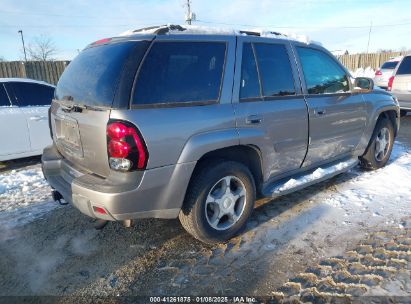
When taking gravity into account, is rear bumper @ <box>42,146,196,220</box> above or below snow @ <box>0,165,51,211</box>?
above

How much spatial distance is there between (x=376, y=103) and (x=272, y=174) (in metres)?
2.33

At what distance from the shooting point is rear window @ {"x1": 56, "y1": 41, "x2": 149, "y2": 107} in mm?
2744

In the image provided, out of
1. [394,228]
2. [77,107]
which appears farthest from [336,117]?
[77,107]

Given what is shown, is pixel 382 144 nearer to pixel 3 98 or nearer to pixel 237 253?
pixel 237 253

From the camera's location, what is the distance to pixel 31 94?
619cm

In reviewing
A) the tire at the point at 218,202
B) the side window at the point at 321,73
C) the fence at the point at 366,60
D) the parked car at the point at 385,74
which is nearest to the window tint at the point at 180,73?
the tire at the point at 218,202

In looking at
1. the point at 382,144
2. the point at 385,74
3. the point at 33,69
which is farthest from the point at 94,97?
the point at 385,74

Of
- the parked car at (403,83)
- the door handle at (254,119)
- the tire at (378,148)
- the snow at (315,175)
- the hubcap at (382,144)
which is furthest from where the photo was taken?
the parked car at (403,83)

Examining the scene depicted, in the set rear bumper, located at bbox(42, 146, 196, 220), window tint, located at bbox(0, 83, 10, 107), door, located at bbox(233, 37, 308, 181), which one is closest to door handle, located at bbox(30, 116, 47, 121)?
window tint, located at bbox(0, 83, 10, 107)

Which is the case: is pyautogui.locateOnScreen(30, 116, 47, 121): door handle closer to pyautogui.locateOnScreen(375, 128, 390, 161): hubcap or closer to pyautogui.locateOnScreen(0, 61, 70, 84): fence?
pyautogui.locateOnScreen(375, 128, 390, 161): hubcap

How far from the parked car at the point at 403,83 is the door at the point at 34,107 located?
29.1 feet

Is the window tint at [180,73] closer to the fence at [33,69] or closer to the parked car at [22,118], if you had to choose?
the parked car at [22,118]

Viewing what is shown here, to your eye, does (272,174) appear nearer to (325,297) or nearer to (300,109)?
(300,109)

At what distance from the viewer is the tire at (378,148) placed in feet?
17.0
